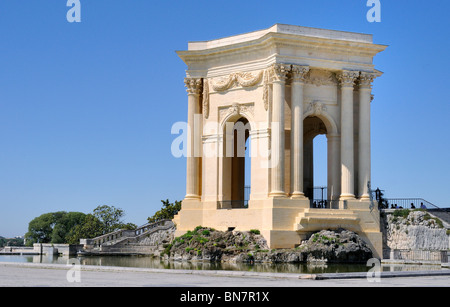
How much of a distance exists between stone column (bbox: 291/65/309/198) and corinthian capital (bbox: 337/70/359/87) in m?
2.48

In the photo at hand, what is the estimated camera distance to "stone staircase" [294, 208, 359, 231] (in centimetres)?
3753

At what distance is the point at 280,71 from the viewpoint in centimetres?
3878

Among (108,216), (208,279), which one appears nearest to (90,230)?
(108,216)

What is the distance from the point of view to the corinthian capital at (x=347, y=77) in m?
40.4

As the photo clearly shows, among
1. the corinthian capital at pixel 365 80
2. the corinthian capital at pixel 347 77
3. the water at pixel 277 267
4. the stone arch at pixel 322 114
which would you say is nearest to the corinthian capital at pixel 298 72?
the stone arch at pixel 322 114

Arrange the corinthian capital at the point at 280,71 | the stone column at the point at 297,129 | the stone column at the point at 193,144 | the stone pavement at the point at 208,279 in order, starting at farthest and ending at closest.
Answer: the stone column at the point at 193,144 < the stone column at the point at 297,129 < the corinthian capital at the point at 280,71 < the stone pavement at the point at 208,279

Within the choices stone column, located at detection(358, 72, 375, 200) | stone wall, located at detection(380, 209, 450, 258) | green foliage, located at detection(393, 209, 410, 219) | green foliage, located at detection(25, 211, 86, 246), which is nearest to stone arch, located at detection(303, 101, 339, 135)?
stone column, located at detection(358, 72, 375, 200)

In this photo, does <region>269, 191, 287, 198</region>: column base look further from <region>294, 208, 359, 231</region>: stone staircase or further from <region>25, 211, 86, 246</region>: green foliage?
<region>25, 211, 86, 246</region>: green foliage

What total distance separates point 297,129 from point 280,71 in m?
3.41

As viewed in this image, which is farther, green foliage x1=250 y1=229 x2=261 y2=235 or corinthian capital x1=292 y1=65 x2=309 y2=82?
corinthian capital x1=292 y1=65 x2=309 y2=82

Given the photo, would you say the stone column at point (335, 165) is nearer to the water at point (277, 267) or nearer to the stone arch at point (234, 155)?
the stone arch at point (234, 155)

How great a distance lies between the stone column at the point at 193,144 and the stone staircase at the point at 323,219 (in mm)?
8062
